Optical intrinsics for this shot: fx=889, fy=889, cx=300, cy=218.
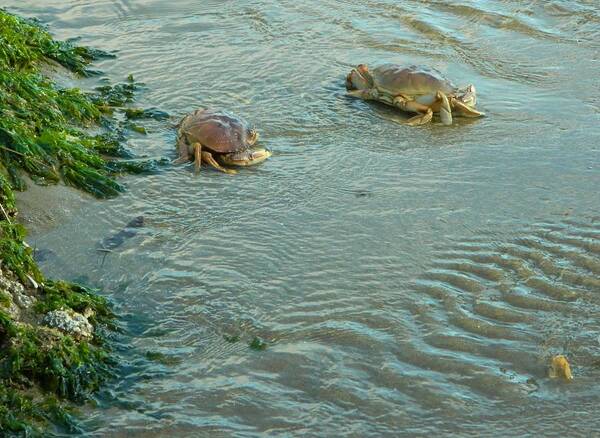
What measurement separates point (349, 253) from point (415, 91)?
9.32 ft

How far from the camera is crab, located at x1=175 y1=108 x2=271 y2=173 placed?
6.67 metres

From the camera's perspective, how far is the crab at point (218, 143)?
6668 mm

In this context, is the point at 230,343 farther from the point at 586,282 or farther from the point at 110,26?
the point at 110,26

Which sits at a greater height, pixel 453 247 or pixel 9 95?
pixel 9 95

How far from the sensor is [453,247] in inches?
219

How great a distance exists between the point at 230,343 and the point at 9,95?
3.08 metres

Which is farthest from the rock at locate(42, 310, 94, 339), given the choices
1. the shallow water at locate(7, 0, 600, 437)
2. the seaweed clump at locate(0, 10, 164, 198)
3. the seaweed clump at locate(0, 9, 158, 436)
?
the seaweed clump at locate(0, 10, 164, 198)

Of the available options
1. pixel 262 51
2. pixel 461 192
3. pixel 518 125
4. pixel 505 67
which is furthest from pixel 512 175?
pixel 262 51

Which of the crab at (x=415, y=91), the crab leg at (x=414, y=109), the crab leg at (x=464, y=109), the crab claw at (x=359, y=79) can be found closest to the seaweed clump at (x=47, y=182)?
the crab claw at (x=359, y=79)

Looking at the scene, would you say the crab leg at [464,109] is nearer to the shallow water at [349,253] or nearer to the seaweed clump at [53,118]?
the shallow water at [349,253]

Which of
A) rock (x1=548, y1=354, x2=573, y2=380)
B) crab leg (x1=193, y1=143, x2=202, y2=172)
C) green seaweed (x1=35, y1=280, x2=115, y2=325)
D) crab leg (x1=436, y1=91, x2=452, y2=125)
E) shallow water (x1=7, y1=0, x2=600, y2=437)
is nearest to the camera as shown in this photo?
shallow water (x1=7, y1=0, x2=600, y2=437)

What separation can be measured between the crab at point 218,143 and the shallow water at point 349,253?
12cm

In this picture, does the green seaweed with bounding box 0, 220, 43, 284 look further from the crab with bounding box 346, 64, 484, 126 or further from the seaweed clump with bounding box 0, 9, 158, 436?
the crab with bounding box 346, 64, 484, 126

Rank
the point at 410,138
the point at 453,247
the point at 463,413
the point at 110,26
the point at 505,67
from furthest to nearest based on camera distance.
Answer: the point at 110,26, the point at 505,67, the point at 410,138, the point at 453,247, the point at 463,413
